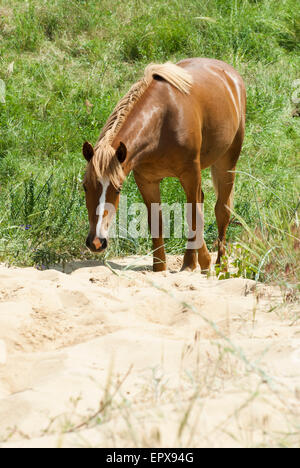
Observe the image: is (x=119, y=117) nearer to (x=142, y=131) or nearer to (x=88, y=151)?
(x=142, y=131)

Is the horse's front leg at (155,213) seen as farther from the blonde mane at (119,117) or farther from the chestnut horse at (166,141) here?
the blonde mane at (119,117)

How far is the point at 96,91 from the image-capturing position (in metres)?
8.38

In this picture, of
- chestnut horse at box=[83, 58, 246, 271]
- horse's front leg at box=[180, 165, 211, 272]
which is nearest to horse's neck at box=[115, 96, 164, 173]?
chestnut horse at box=[83, 58, 246, 271]

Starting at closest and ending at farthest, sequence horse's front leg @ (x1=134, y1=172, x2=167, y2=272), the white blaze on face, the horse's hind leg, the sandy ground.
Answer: the sandy ground, the white blaze on face, horse's front leg @ (x1=134, y1=172, x2=167, y2=272), the horse's hind leg

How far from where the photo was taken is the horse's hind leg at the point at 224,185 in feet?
19.8

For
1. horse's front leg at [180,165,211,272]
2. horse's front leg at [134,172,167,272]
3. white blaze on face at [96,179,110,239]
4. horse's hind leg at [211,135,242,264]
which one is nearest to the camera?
white blaze on face at [96,179,110,239]

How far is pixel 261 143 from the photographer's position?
7965 mm

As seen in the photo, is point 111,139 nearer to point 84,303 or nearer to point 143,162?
point 143,162

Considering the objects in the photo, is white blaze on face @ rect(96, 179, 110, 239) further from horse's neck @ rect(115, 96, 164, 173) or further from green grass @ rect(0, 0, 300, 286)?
green grass @ rect(0, 0, 300, 286)

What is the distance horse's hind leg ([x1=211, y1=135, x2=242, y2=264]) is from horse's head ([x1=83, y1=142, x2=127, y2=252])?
1790mm

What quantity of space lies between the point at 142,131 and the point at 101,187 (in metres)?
0.59

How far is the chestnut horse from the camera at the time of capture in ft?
14.5

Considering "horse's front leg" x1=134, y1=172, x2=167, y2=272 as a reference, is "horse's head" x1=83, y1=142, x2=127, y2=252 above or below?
above

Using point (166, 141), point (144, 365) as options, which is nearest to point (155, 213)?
point (166, 141)
